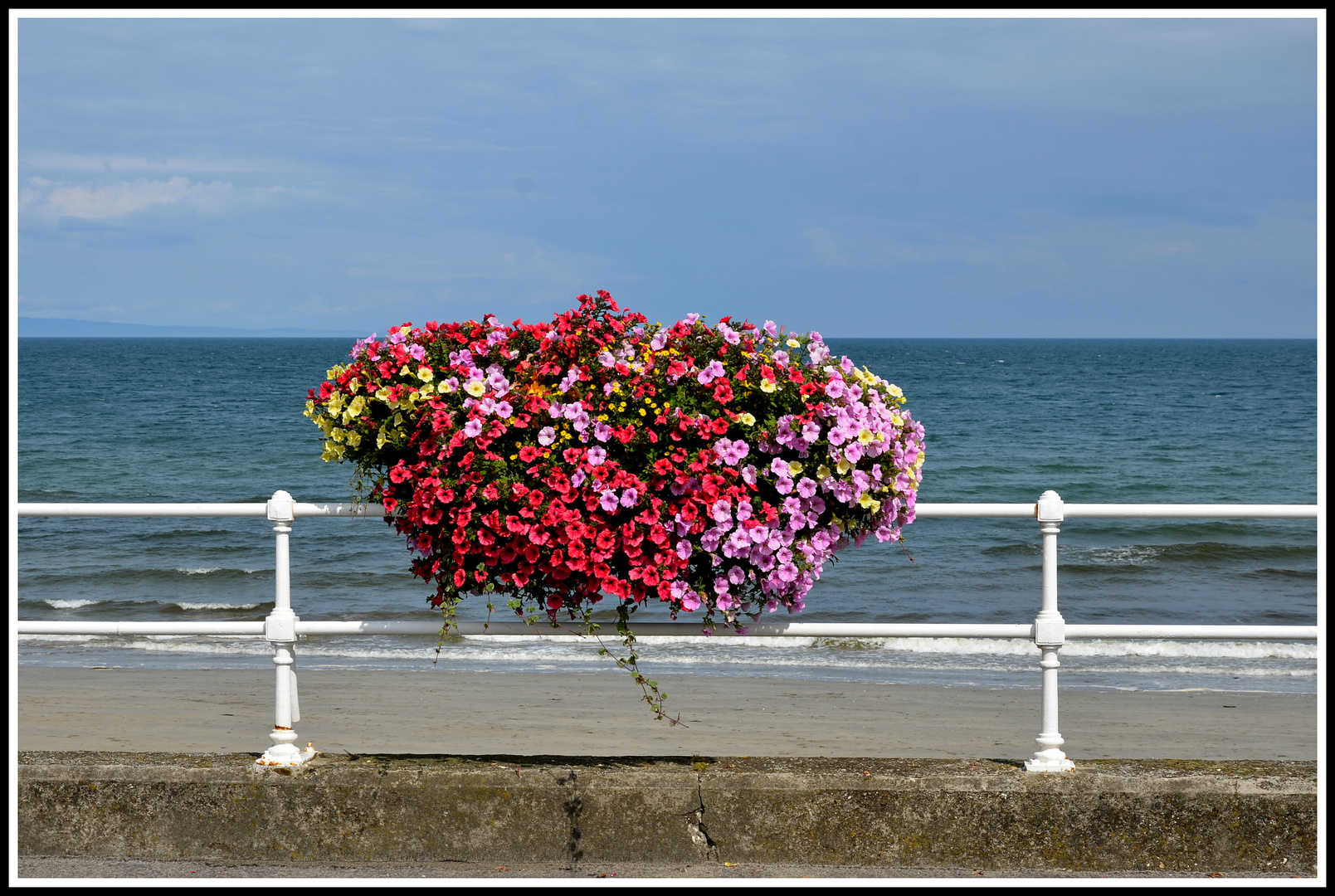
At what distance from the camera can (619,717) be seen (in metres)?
7.77

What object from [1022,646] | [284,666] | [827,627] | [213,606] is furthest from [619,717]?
[213,606]

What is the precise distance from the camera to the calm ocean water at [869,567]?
380 inches

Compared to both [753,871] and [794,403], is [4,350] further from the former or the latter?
[753,871]

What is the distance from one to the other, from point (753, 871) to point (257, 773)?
59.9 inches

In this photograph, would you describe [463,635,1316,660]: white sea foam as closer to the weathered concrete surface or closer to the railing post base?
the railing post base

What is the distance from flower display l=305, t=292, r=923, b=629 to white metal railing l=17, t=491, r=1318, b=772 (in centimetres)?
14

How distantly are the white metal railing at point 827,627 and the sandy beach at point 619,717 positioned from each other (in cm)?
280

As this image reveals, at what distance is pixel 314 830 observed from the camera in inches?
144

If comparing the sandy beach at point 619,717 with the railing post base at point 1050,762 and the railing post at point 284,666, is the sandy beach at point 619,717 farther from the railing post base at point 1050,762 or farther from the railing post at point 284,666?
the railing post base at point 1050,762

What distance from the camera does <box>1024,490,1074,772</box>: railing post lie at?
3650 millimetres

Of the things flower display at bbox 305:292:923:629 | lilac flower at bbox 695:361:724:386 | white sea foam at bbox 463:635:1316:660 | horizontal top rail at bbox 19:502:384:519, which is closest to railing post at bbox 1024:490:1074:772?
flower display at bbox 305:292:923:629

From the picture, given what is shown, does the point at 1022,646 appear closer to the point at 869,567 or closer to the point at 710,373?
the point at 869,567

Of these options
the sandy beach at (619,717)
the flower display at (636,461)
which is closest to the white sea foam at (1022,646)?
the sandy beach at (619,717)

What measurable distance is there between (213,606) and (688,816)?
10304 millimetres
